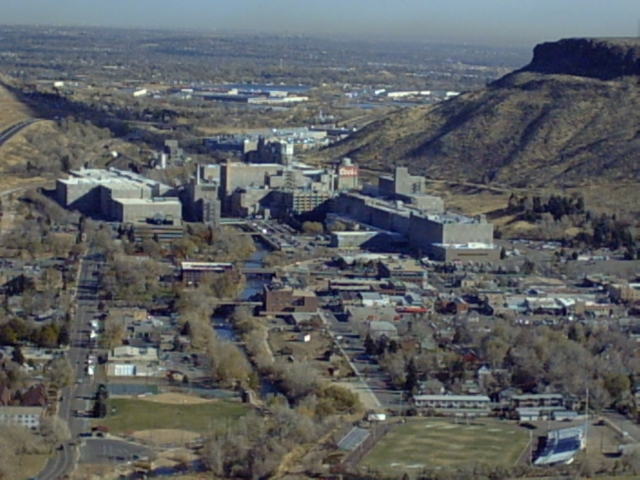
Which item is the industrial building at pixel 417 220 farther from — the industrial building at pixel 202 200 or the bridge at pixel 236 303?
the bridge at pixel 236 303

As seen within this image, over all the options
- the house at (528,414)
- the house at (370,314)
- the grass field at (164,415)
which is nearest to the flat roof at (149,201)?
the house at (370,314)

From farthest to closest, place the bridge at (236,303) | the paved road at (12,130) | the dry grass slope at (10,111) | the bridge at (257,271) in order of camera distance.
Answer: the dry grass slope at (10,111) → the paved road at (12,130) → the bridge at (257,271) → the bridge at (236,303)

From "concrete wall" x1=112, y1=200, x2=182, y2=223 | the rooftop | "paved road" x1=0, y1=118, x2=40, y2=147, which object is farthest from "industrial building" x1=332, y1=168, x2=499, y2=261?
"paved road" x1=0, y1=118, x2=40, y2=147

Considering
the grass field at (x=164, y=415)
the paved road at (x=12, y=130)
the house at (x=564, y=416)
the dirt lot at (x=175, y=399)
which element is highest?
the house at (x=564, y=416)

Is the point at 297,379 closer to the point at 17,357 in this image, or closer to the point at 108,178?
the point at 17,357

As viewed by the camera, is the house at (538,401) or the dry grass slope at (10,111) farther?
the dry grass slope at (10,111)

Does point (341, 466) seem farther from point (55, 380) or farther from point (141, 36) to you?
point (141, 36)
